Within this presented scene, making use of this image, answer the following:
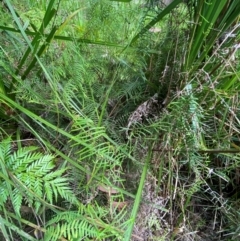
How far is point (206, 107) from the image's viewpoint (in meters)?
0.62

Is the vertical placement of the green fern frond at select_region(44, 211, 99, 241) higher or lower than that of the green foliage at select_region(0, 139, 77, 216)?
lower

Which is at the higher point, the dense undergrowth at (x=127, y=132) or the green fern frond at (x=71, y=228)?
the dense undergrowth at (x=127, y=132)

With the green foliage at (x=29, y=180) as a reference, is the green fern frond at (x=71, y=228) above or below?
below

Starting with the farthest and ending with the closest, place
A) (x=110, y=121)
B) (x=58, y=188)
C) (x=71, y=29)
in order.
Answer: (x=71, y=29) < (x=110, y=121) < (x=58, y=188)

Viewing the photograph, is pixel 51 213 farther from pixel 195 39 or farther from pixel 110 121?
pixel 195 39

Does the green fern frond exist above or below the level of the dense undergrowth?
below

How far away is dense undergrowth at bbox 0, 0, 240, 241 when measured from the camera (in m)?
0.55

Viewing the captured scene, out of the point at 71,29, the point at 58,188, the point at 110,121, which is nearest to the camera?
the point at 58,188

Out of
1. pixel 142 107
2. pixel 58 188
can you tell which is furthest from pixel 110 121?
pixel 58 188

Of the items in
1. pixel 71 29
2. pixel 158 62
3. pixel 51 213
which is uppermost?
pixel 71 29

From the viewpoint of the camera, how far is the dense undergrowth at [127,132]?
21.7 inches

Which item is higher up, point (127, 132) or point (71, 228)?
point (127, 132)

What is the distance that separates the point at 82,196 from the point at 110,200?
2.2 inches

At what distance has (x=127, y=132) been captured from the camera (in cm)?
61
